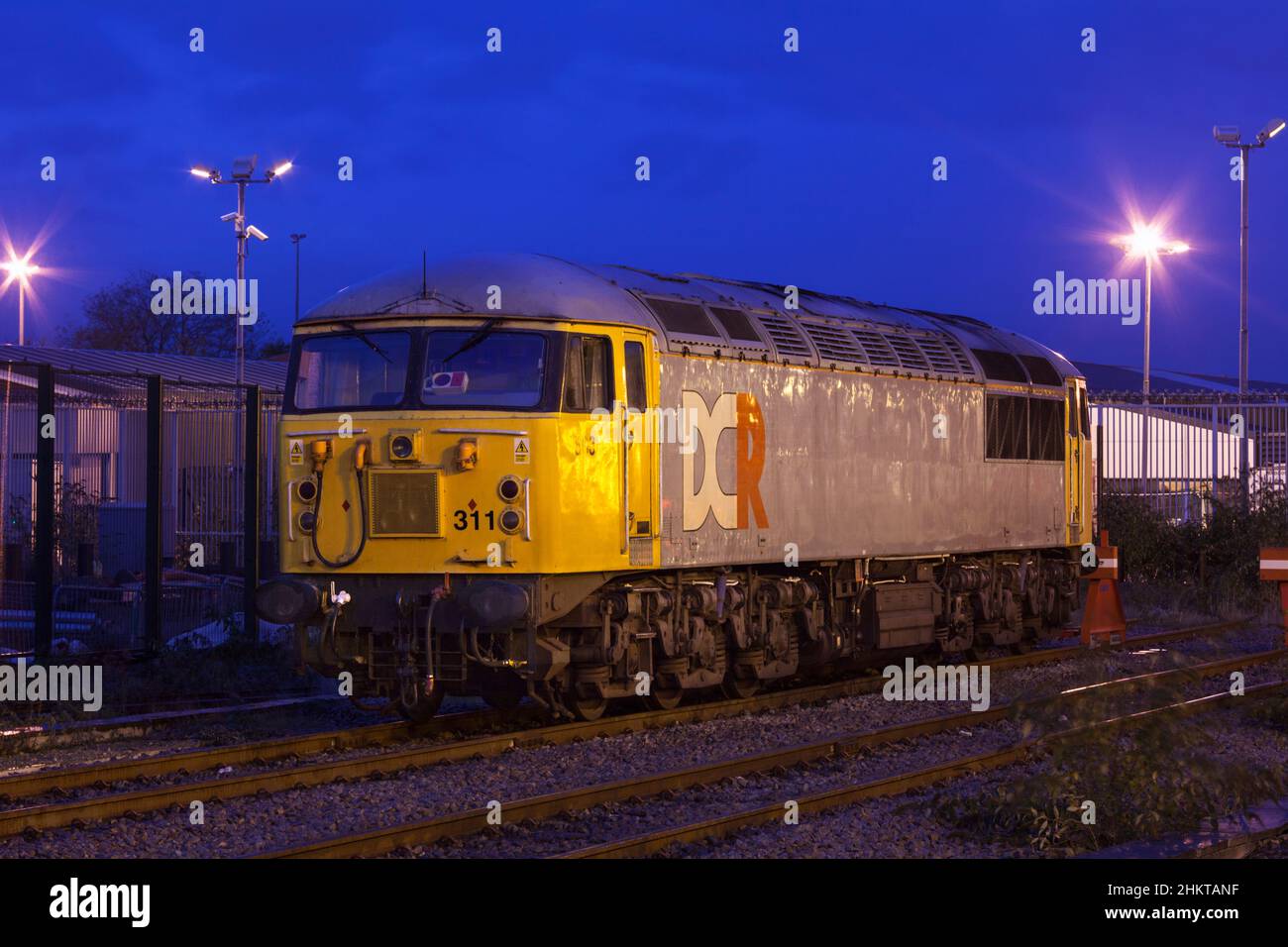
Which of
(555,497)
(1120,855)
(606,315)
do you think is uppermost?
(606,315)

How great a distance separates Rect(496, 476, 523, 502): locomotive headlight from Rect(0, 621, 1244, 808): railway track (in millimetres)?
1794

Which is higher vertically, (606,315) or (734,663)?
(606,315)

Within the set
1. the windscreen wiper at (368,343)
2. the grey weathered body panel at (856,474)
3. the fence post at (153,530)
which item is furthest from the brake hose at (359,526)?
the fence post at (153,530)

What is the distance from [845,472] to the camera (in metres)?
15.9

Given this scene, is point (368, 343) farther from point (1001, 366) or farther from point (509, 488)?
point (1001, 366)

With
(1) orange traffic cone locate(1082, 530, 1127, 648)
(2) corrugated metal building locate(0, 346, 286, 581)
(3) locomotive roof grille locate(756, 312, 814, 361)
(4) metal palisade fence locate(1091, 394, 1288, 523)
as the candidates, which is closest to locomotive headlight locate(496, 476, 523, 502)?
(3) locomotive roof grille locate(756, 312, 814, 361)

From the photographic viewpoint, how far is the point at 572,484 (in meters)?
12.4

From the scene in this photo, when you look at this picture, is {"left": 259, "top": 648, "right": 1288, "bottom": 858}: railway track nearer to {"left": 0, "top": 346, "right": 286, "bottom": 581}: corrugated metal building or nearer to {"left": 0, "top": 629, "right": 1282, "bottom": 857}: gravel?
{"left": 0, "top": 629, "right": 1282, "bottom": 857}: gravel

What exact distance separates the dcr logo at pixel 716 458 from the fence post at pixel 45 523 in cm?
568

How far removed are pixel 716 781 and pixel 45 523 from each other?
6.99 metres
